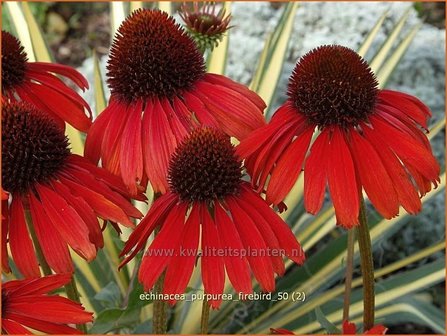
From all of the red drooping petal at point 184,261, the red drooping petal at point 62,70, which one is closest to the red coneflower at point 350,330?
the red drooping petal at point 184,261

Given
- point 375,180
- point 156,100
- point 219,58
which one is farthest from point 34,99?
point 219,58

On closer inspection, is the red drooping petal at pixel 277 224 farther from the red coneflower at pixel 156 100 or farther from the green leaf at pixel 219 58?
the green leaf at pixel 219 58

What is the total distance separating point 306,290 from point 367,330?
1.41 ft

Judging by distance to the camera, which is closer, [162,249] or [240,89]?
[162,249]

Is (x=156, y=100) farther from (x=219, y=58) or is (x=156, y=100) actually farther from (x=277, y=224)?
(x=219, y=58)

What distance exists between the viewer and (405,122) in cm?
70

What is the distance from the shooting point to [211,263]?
614 millimetres

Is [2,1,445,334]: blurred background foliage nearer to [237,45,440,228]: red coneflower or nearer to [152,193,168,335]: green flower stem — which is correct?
[152,193,168,335]: green flower stem

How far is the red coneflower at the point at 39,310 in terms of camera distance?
0.61 meters

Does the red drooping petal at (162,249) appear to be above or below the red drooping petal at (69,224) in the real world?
above

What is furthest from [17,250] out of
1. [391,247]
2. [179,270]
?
[391,247]

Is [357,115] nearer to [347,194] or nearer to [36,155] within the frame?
[347,194]

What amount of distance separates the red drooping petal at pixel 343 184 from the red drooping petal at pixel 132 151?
0.17m

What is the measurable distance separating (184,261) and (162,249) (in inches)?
0.9
